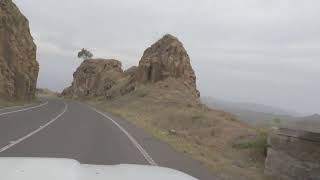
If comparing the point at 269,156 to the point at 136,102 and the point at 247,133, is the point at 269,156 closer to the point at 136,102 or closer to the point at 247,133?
the point at 247,133

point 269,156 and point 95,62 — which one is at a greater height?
point 95,62

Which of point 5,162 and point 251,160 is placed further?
point 251,160

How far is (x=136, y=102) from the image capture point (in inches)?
2761

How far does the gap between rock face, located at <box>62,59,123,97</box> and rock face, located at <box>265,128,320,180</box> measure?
92.7m

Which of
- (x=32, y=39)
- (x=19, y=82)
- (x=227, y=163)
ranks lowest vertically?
(x=227, y=163)

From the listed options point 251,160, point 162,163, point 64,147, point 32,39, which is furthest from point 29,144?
point 32,39

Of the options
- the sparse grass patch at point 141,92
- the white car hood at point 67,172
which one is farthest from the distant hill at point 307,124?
the sparse grass patch at point 141,92

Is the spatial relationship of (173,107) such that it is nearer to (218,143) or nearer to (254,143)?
(218,143)

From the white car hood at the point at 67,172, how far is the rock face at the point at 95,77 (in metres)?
102

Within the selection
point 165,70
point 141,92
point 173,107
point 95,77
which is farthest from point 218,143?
point 95,77

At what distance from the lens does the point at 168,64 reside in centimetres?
7806

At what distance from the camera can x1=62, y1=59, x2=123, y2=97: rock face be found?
113125mm

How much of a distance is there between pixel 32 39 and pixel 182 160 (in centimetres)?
6602

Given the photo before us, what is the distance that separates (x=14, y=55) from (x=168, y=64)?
22.3 meters
